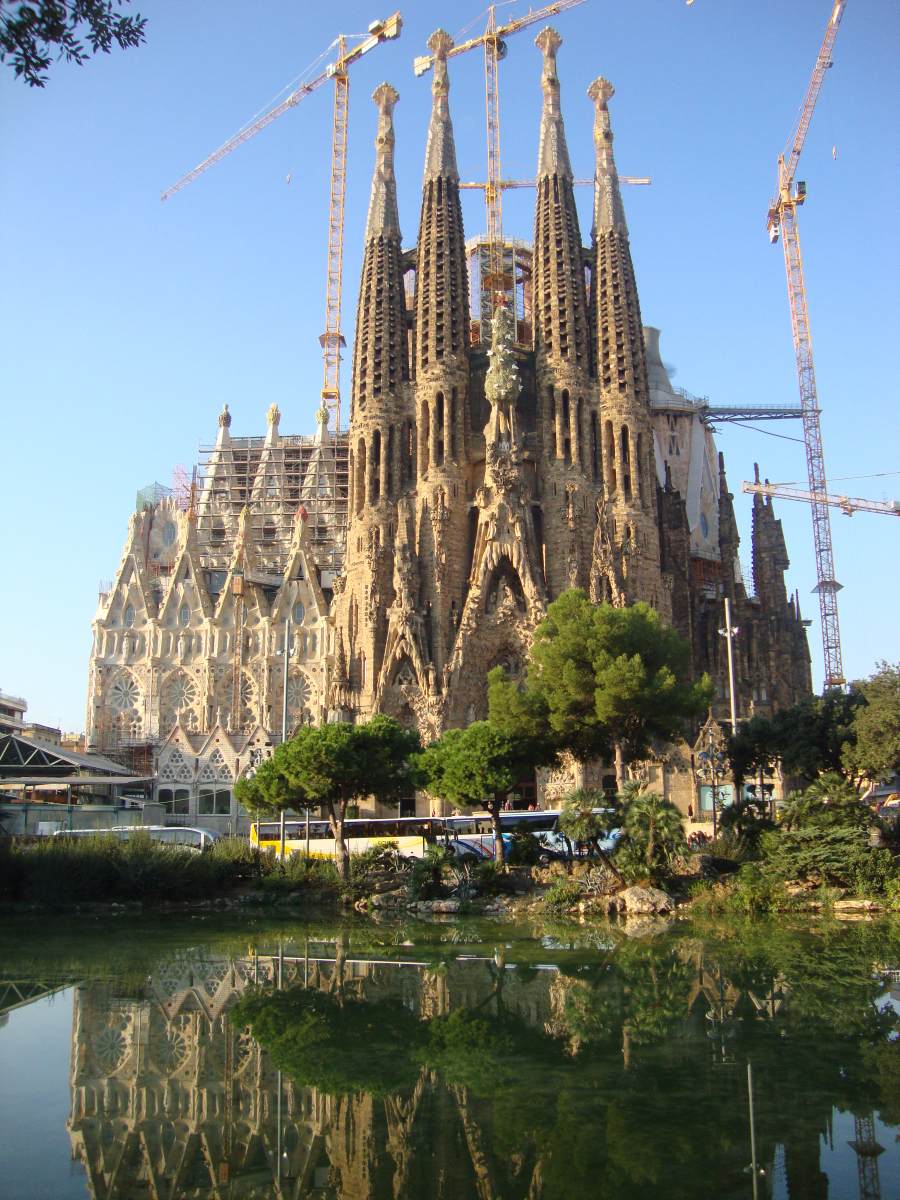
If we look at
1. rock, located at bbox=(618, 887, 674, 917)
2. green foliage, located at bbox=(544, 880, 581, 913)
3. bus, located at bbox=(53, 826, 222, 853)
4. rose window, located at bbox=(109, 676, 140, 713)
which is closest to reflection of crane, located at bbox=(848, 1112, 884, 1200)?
rock, located at bbox=(618, 887, 674, 917)

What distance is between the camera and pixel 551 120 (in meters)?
59.8

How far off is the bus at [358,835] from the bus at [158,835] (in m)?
1.89

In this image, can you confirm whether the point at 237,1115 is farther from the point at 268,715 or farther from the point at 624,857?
the point at 268,715

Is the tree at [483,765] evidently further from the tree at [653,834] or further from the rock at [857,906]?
the rock at [857,906]

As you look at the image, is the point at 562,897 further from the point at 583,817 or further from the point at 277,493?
the point at 277,493

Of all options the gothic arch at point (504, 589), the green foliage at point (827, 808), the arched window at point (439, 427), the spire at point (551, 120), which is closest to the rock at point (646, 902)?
the green foliage at point (827, 808)

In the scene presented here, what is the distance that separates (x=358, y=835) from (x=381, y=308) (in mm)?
29284

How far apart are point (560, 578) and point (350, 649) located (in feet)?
34.7

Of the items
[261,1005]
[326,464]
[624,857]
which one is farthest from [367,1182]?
[326,464]

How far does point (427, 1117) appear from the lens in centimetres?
1023

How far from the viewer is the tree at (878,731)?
29.6 m

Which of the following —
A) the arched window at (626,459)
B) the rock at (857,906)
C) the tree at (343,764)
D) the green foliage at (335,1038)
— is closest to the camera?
the green foliage at (335,1038)

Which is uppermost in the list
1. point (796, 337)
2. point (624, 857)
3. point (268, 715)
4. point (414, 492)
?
point (796, 337)

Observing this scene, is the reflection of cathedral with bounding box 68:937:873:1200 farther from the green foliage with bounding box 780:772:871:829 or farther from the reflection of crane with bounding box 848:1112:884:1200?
the green foliage with bounding box 780:772:871:829
